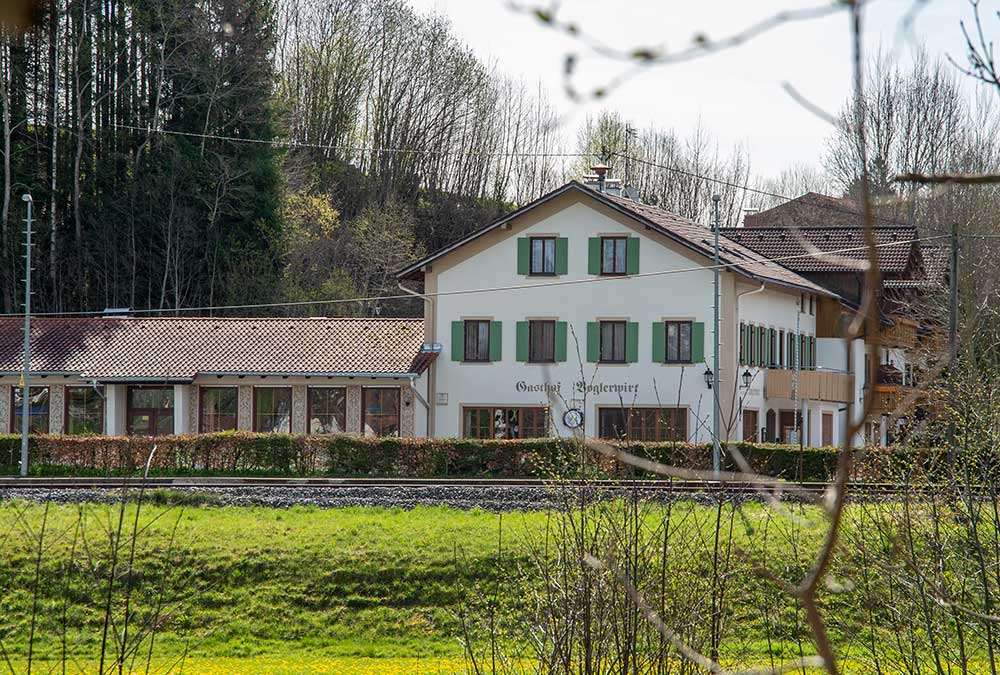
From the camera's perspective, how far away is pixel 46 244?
5216 cm

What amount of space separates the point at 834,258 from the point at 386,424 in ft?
124

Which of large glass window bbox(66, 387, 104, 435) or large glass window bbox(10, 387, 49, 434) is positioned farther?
large glass window bbox(66, 387, 104, 435)

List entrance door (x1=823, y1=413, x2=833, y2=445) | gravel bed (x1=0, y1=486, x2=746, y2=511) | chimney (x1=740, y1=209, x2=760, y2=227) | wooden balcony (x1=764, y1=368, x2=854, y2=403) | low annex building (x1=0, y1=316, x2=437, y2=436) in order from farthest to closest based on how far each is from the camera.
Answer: chimney (x1=740, y1=209, x2=760, y2=227), entrance door (x1=823, y1=413, x2=833, y2=445), wooden balcony (x1=764, y1=368, x2=854, y2=403), low annex building (x1=0, y1=316, x2=437, y2=436), gravel bed (x1=0, y1=486, x2=746, y2=511)

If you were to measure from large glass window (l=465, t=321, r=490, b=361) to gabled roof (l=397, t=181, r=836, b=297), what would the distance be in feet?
7.34

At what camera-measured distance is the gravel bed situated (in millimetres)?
24812

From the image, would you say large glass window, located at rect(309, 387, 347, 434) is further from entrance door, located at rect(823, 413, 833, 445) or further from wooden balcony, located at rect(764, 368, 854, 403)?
entrance door, located at rect(823, 413, 833, 445)

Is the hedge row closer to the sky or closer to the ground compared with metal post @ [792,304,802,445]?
closer to the ground

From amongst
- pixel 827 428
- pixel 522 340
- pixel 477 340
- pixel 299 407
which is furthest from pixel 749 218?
pixel 299 407

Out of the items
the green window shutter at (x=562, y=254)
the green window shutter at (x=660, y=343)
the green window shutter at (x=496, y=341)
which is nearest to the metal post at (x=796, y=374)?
the green window shutter at (x=660, y=343)

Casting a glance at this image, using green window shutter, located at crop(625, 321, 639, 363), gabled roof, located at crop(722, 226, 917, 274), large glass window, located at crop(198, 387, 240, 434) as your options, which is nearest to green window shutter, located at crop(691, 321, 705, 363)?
green window shutter, located at crop(625, 321, 639, 363)

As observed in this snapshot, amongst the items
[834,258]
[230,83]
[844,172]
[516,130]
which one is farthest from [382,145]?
[834,258]

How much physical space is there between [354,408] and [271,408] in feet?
8.06

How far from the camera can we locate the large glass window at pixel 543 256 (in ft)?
131

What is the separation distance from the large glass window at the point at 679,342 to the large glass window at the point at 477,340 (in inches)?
202
